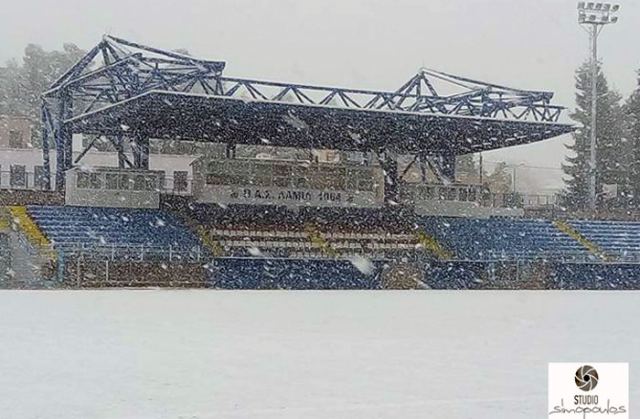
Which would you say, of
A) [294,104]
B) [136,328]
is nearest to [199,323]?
Answer: [136,328]

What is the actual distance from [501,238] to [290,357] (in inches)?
1063

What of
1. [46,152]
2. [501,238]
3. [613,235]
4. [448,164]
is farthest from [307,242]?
[613,235]

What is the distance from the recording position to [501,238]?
3734cm

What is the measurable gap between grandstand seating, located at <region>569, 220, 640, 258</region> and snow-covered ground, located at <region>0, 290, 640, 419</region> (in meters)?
18.0

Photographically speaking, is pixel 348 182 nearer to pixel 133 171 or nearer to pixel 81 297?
pixel 133 171

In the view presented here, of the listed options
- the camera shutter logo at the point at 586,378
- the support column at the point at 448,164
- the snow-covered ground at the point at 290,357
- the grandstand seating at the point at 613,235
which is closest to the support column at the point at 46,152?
the support column at the point at 448,164

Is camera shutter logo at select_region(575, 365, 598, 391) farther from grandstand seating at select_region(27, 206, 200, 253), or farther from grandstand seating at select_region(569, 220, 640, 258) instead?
grandstand seating at select_region(569, 220, 640, 258)

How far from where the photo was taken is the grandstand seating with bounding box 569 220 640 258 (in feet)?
125

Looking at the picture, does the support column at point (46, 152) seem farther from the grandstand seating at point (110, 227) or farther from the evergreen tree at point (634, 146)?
the evergreen tree at point (634, 146)

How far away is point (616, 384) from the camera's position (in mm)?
6098

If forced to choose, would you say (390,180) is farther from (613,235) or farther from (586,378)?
(586,378)

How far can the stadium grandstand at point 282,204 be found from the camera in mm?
30156

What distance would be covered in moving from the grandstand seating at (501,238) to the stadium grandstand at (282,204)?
0.09 m

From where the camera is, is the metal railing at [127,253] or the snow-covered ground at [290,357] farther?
the metal railing at [127,253]
